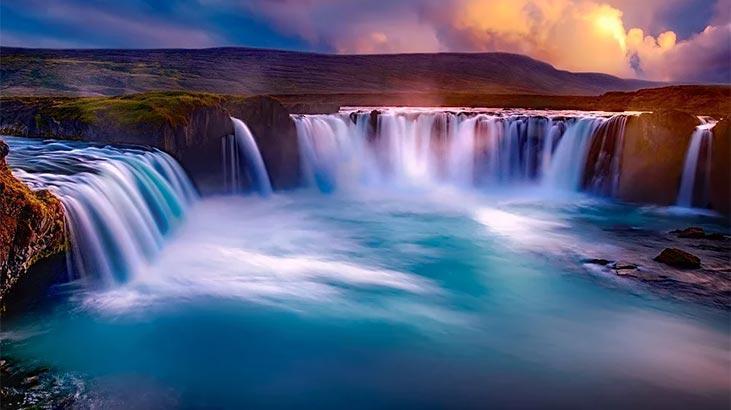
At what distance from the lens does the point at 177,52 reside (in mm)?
89562

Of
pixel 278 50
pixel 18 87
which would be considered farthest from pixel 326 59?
pixel 18 87

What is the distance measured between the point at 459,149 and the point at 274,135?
7444 mm

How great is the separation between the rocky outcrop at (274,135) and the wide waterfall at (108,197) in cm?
536

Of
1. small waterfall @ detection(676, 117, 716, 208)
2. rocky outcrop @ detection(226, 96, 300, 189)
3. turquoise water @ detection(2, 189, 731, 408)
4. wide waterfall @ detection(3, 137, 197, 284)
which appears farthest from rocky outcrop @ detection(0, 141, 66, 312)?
small waterfall @ detection(676, 117, 716, 208)

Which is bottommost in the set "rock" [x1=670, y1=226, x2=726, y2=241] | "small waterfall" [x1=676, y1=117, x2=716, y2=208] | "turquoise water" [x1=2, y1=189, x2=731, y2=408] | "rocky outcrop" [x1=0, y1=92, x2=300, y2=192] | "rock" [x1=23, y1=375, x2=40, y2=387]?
"turquoise water" [x1=2, y1=189, x2=731, y2=408]

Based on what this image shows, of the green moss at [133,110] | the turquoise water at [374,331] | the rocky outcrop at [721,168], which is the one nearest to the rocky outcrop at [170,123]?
the green moss at [133,110]

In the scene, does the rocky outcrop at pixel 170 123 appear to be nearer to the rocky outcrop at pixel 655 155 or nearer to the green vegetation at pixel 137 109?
the green vegetation at pixel 137 109

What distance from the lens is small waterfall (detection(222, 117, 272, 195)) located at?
50.5 ft

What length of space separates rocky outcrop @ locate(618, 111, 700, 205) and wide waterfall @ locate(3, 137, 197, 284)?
13.9m

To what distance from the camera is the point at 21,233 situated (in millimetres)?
5418

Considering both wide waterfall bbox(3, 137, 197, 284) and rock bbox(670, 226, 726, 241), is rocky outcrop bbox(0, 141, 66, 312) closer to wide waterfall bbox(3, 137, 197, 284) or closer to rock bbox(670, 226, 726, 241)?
wide waterfall bbox(3, 137, 197, 284)

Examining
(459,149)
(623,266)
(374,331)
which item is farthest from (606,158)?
(374,331)

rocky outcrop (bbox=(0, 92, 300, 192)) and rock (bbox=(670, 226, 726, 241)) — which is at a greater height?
rocky outcrop (bbox=(0, 92, 300, 192))

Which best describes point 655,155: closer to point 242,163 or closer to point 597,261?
point 597,261
